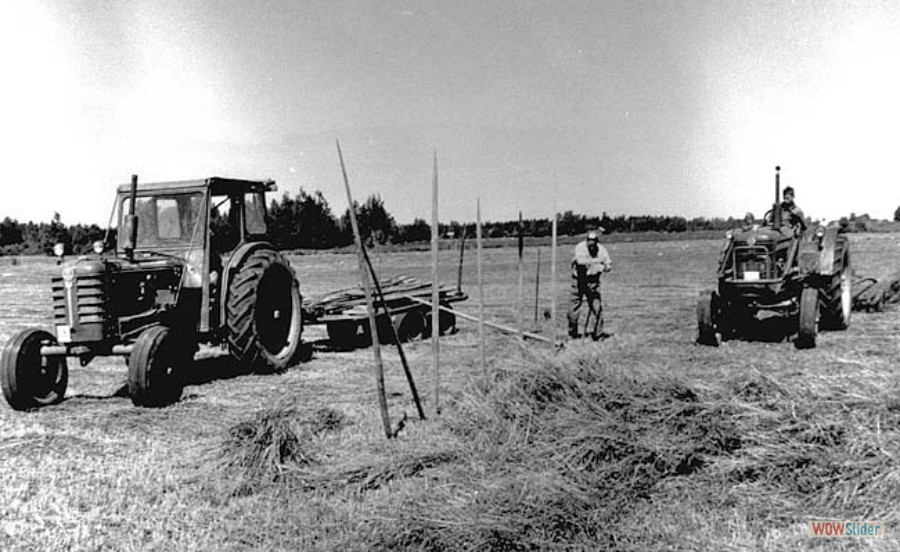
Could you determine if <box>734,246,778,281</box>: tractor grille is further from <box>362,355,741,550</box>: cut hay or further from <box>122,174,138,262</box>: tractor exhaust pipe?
<box>122,174,138,262</box>: tractor exhaust pipe

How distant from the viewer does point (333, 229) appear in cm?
970

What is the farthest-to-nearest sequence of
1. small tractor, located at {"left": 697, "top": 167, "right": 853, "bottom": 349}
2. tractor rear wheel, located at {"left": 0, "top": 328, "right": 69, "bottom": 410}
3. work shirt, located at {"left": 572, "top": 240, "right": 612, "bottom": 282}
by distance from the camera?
work shirt, located at {"left": 572, "top": 240, "right": 612, "bottom": 282} → small tractor, located at {"left": 697, "top": 167, "right": 853, "bottom": 349} → tractor rear wheel, located at {"left": 0, "top": 328, "right": 69, "bottom": 410}

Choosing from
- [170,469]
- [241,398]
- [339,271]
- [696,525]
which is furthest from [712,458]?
[339,271]

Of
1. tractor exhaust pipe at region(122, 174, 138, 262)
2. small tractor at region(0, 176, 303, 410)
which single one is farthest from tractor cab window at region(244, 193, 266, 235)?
tractor exhaust pipe at region(122, 174, 138, 262)

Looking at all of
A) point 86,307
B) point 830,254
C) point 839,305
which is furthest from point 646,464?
point 839,305

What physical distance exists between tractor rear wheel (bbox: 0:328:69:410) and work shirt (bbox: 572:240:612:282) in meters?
6.73

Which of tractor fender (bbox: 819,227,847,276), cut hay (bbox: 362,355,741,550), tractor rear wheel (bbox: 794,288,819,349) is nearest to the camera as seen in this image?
cut hay (bbox: 362,355,741,550)

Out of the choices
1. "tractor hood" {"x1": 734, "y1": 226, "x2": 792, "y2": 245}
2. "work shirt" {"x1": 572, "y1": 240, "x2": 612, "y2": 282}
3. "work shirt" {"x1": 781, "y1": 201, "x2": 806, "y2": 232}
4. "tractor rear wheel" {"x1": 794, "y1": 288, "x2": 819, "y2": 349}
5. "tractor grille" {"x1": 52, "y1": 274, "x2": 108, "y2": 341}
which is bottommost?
"tractor rear wheel" {"x1": 794, "y1": 288, "x2": 819, "y2": 349}

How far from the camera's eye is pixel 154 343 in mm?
7023

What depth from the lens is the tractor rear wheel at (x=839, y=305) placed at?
36.6 feet

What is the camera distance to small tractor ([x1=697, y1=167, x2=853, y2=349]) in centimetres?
1046

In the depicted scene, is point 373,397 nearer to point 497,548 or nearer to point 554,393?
point 554,393

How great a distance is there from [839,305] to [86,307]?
9.97 metres

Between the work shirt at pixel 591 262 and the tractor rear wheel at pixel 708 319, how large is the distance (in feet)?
4.71
